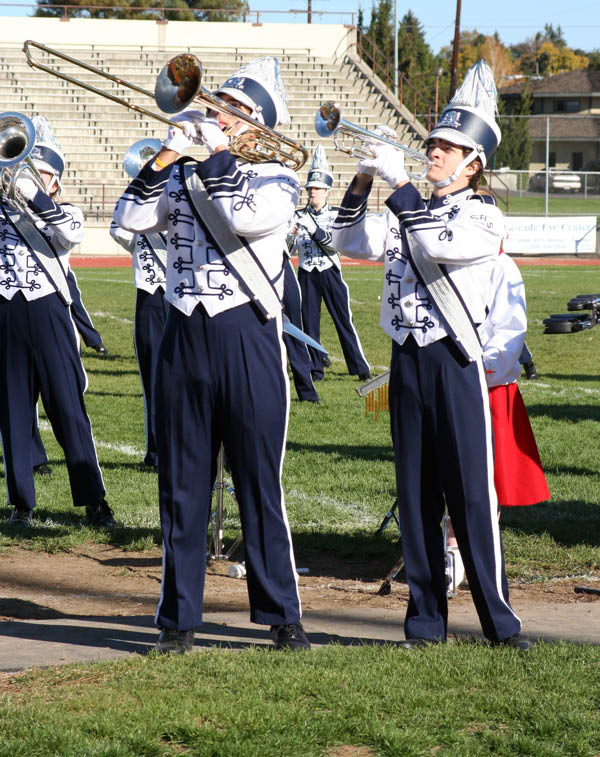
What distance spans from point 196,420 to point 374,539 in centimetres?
232

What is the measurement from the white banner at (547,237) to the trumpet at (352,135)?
2699cm

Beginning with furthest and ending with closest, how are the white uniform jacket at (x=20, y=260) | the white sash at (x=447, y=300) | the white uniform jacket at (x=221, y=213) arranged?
1. the white uniform jacket at (x=20, y=260)
2. the white sash at (x=447, y=300)
3. the white uniform jacket at (x=221, y=213)

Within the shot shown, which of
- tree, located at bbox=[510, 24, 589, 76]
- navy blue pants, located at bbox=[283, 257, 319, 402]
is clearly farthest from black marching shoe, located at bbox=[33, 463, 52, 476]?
tree, located at bbox=[510, 24, 589, 76]

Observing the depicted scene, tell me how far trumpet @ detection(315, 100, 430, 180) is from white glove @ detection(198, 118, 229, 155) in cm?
46

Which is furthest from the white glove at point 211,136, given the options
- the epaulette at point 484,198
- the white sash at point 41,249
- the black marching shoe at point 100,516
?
the black marching shoe at point 100,516

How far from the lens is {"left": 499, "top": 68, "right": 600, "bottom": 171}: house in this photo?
206ft

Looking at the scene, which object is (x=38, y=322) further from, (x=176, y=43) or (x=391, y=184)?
(x=176, y=43)

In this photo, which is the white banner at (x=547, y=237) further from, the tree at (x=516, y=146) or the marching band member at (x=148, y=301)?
the marching band member at (x=148, y=301)

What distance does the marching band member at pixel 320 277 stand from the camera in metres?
11.8

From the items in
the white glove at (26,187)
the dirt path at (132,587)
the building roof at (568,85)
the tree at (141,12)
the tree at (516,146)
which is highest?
the tree at (141,12)

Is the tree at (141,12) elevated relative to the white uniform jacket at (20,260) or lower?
elevated

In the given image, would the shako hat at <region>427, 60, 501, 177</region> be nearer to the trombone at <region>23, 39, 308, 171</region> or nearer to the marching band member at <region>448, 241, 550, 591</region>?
the trombone at <region>23, 39, 308, 171</region>

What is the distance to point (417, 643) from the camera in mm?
4156

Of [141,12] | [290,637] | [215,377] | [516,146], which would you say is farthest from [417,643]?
[516,146]
